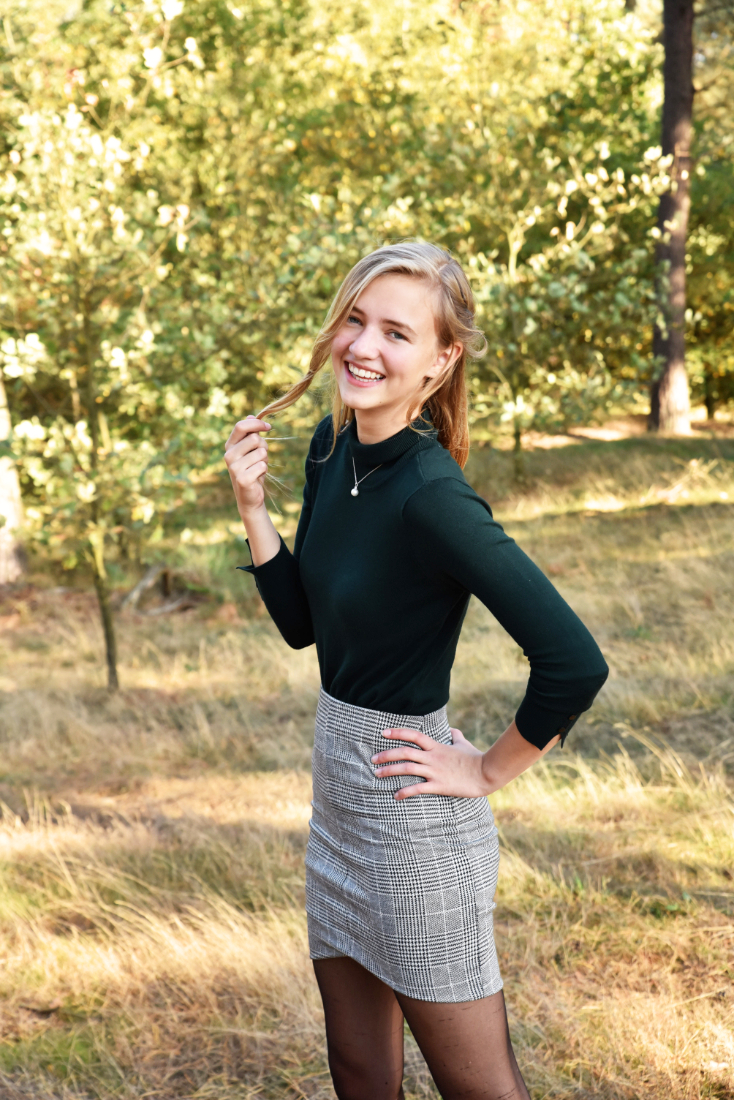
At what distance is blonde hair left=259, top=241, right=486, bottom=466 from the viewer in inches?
65.5

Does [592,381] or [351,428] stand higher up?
[592,381]

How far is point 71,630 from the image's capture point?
27.9 ft

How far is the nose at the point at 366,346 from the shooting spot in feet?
5.37

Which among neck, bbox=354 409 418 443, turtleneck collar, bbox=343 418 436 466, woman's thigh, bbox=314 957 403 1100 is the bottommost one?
woman's thigh, bbox=314 957 403 1100

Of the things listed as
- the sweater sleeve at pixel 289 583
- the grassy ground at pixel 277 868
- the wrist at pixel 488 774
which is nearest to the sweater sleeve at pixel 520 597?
the wrist at pixel 488 774

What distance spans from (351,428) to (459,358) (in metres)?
0.26

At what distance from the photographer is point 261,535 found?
1876mm

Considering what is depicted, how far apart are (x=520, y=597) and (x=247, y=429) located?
0.71 meters

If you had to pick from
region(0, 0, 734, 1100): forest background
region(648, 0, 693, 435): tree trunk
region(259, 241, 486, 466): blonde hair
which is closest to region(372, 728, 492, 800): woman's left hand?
region(259, 241, 486, 466): blonde hair

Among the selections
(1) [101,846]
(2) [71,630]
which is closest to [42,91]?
(2) [71,630]

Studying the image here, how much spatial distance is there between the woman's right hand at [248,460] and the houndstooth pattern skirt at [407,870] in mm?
470

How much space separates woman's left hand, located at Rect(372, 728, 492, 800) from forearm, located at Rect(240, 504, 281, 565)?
0.49 meters

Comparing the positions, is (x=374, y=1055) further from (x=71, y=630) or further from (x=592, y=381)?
(x=592, y=381)

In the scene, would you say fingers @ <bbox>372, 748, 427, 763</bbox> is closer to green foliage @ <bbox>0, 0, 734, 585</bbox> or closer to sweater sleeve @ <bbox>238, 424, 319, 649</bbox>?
sweater sleeve @ <bbox>238, 424, 319, 649</bbox>
